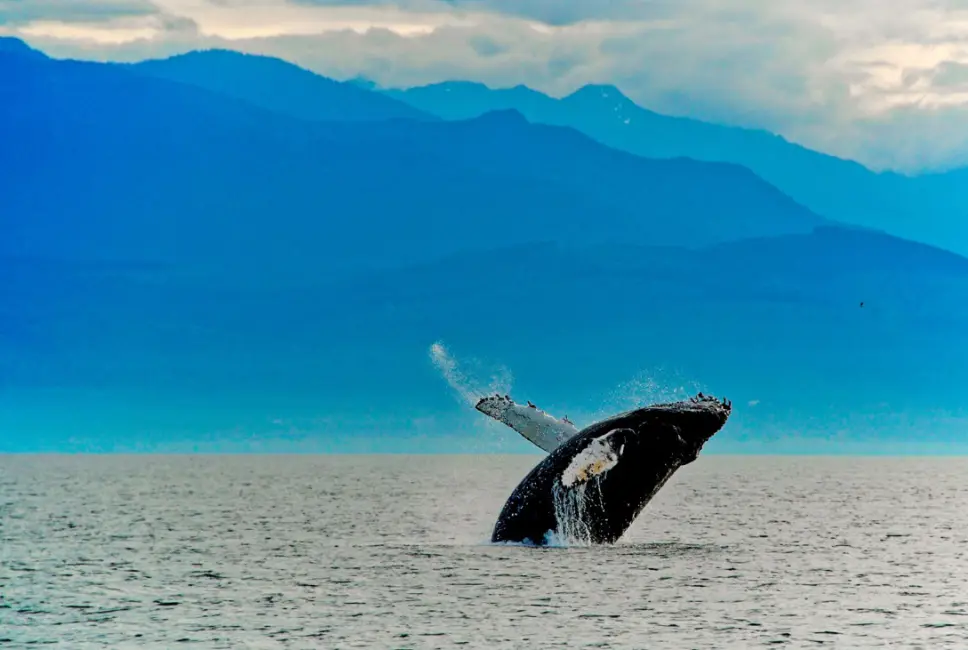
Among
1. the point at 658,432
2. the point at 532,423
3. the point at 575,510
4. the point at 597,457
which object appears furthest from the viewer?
the point at 575,510

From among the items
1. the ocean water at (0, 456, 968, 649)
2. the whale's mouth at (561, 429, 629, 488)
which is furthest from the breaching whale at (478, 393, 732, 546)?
the ocean water at (0, 456, 968, 649)

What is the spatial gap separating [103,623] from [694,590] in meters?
10.0

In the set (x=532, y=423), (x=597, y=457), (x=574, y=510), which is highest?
(x=532, y=423)

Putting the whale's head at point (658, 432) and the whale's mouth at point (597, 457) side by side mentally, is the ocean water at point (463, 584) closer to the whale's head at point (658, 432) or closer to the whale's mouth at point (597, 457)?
the whale's mouth at point (597, 457)

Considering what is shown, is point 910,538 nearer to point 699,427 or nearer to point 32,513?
point 699,427

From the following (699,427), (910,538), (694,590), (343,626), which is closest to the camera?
(343,626)

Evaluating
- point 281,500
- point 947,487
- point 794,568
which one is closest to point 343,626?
point 794,568

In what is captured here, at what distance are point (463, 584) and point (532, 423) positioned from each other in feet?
10.3

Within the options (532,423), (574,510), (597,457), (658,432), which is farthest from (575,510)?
(658,432)

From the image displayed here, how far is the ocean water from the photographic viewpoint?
2411 cm

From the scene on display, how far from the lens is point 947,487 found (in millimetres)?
96938

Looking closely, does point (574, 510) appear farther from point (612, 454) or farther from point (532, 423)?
point (612, 454)

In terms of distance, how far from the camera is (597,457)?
2712 centimetres

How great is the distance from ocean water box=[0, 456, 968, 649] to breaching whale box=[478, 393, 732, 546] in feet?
4.59
